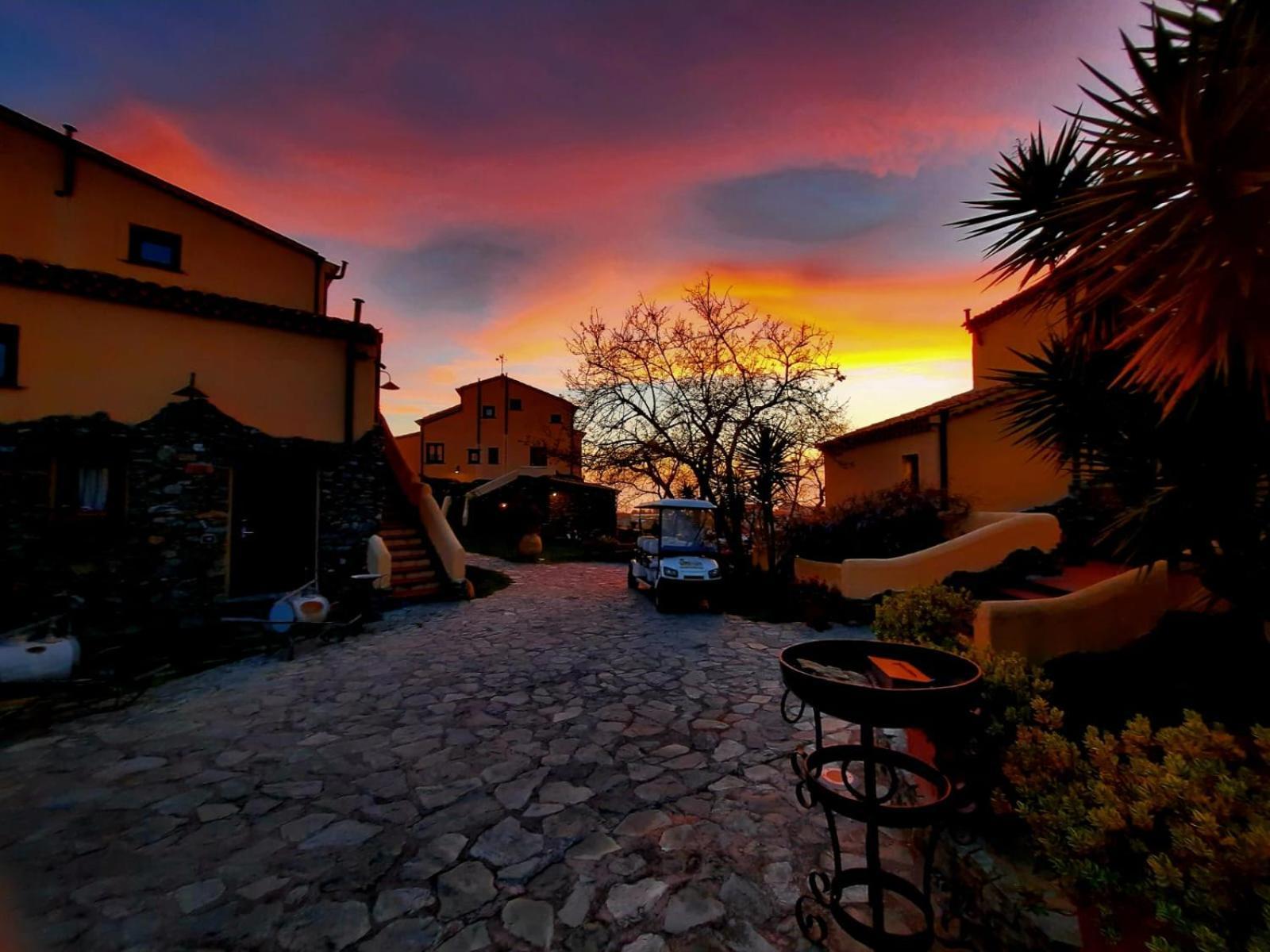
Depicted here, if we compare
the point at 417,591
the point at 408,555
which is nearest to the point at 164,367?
the point at 408,555

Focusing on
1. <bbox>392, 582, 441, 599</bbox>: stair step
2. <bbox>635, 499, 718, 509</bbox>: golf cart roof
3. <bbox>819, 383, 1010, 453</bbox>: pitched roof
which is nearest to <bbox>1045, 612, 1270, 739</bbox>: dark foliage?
<bbox>819, 383, 1010, 453</bbox>: pitched roof

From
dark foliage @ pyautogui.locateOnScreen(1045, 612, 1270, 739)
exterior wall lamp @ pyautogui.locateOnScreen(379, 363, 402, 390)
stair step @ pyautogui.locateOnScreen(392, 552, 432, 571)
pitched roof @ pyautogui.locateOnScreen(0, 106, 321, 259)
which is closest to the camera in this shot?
dark foliage @ pyautogui.locateOnScreen(1045, 612, 1270, 739)

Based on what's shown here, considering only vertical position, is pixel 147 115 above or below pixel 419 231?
above

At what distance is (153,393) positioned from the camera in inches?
332

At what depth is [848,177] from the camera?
7188mm

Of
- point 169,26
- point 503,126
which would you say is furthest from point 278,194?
point 503,126

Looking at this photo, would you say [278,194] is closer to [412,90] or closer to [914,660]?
[412,90]

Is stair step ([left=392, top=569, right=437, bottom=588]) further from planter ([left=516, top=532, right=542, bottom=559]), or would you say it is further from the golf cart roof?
planter ([left=516, top=532, right=542, bottom=559])

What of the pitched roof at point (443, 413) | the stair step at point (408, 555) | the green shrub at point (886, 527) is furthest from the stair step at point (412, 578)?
the pitched roof at point (443, 413)

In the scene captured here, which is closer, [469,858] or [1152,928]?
[1152,928]

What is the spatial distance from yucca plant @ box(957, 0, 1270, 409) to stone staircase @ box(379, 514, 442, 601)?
1122cm

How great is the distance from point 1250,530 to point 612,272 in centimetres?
879

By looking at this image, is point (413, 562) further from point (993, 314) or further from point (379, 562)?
point (993, 314)

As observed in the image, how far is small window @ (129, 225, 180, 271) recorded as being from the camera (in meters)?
9.32
